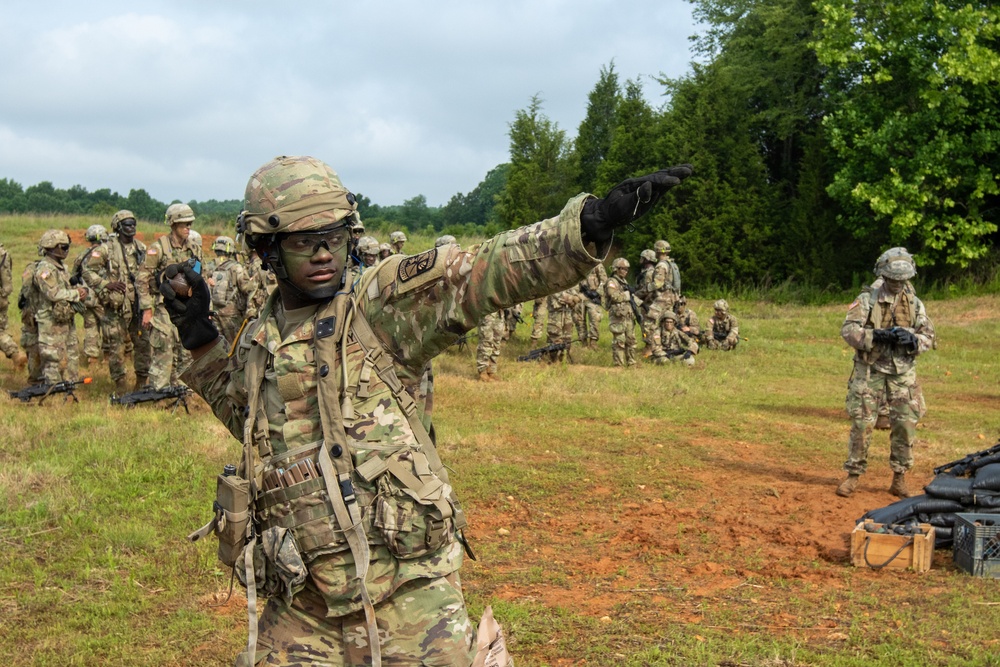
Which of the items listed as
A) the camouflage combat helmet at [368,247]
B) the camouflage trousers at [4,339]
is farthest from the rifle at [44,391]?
the camouflage combat helmet at [368,247]

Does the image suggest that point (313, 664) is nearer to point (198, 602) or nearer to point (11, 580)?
point (198, 602)

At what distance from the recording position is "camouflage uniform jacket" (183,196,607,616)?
3.19m

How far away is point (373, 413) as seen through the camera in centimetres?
330

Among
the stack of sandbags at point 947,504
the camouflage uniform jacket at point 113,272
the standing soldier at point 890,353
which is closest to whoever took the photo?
the stack of sandbags at point 947,504

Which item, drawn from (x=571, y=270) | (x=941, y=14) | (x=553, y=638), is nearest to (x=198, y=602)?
(x=553, y=638)

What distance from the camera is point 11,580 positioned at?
23.3 ft

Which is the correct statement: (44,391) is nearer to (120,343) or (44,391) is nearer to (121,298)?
(120,343)

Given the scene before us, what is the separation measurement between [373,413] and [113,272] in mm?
11663

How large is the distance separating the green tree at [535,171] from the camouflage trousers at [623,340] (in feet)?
68.2

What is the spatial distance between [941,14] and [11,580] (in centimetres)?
2545

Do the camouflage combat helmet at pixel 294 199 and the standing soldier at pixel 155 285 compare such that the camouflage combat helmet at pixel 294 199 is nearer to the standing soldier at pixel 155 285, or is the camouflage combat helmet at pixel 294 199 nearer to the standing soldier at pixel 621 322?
the standing soldier at pixel 155 285

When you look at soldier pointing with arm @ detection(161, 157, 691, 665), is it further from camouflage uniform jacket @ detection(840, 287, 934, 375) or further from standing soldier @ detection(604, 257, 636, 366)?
standing soldier @ detection(604, 257, 636, 366)

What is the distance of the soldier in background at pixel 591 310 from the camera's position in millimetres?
20625

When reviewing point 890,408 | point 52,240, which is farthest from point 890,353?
point 52,240
